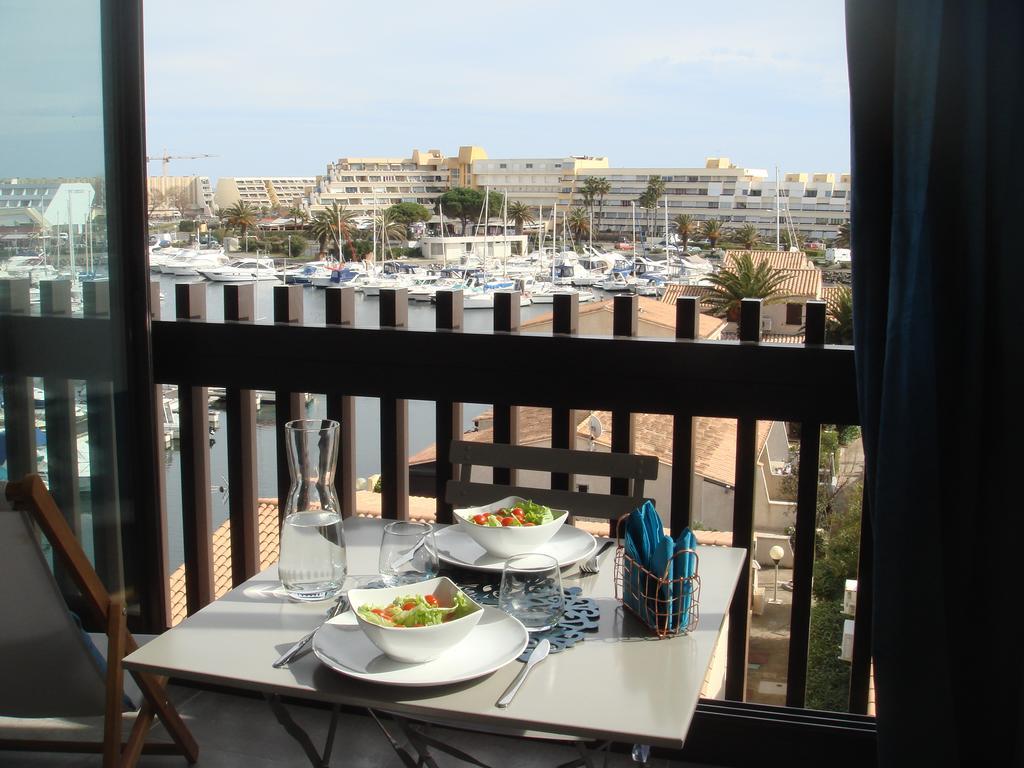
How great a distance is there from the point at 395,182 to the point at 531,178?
264cm

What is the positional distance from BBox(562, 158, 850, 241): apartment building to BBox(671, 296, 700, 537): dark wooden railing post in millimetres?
484

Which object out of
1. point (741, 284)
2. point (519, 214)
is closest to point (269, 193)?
point (519, 214)

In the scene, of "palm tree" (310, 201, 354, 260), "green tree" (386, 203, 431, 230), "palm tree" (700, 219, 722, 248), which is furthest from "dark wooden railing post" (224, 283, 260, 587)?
"green tree" (386, 203, 431, 230)

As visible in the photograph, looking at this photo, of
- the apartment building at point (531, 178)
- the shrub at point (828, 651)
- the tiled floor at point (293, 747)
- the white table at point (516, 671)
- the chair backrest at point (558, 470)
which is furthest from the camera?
the shrub at point (828, 651)

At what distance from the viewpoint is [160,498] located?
2.56 metres

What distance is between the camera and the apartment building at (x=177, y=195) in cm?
253

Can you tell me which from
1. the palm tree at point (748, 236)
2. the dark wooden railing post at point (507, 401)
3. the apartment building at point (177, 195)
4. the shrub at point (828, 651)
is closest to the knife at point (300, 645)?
the dark wooden railing post at point (507, 401)

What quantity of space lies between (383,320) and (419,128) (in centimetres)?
2597

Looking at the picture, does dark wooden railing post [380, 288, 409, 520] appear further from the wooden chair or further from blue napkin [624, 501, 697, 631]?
blue napkin [624, 501, 697, 631]

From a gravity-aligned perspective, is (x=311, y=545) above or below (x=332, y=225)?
below

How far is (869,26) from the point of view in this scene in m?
1.80

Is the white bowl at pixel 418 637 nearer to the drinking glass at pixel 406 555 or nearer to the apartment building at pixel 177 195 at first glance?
the drinking glass at pixel 406 555

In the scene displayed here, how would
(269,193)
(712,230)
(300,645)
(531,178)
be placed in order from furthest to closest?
(269,193)
(531,178)
(712,230)
(300,645)

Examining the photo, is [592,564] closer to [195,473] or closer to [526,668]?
[526,668]
